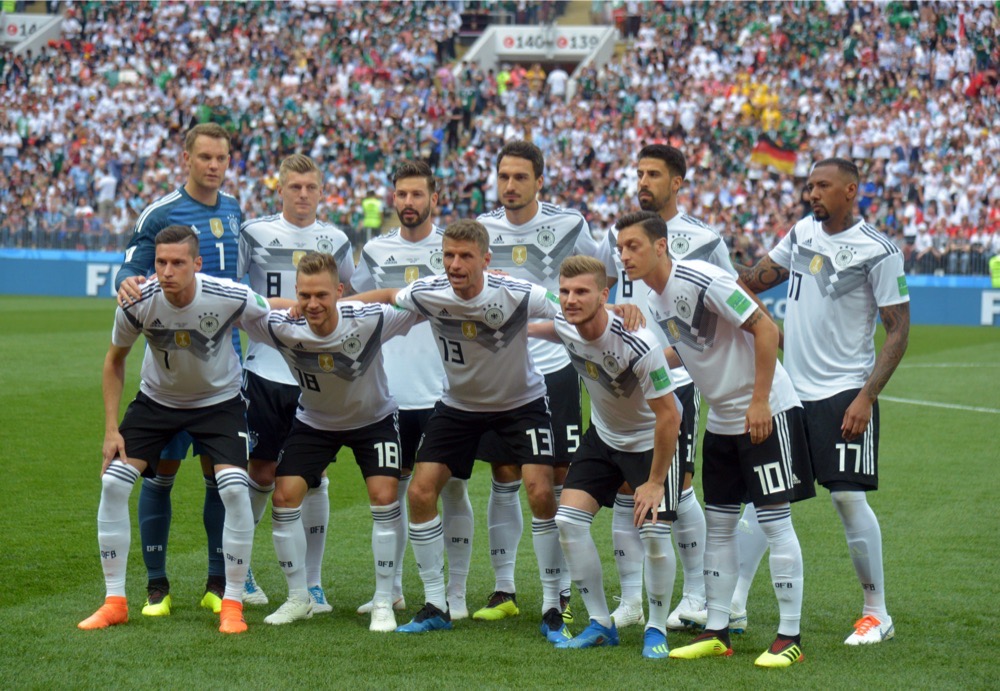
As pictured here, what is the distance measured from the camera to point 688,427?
20.1ft

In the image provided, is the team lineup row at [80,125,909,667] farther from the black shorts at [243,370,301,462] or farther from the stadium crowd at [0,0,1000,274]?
the stadium crowd at [0,0,1000,274]

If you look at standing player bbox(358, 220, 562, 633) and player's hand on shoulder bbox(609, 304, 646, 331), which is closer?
player's hand on shoulder bbox(609, 304, 646, 331)

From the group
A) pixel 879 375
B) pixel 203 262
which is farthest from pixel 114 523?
pixel 879 375

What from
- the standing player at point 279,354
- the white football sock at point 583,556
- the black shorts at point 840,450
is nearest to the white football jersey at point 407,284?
the standing player at point 279,354

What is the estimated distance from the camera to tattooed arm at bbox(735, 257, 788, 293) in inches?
254

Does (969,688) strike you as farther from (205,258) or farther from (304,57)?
(304,57)

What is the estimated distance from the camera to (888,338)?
5.93 m

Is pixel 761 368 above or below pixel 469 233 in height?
below

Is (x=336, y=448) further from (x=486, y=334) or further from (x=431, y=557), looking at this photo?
(x=486, y=334)

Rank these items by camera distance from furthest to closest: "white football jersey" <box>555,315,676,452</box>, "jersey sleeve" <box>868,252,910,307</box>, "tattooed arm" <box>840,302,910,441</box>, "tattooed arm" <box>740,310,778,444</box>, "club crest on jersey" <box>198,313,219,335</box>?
"club crest on jersey" <box>198,313,219,335</box> < "jersey sleeve" <box>868,252,910,307</box> < "tattooed arm" <box>840,302,910,441</box> < "white football jersey" <box>555,315,676,452</box> < "tattooed arm" <box>740,310,778,444</box>

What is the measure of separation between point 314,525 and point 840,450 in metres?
2.70

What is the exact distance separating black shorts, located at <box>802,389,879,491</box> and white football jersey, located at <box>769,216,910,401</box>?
0.08 m

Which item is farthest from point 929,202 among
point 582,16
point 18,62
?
point 18,62

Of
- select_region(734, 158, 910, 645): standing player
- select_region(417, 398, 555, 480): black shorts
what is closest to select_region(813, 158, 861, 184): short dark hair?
select_region(734, 158, 910, 645): standing player
